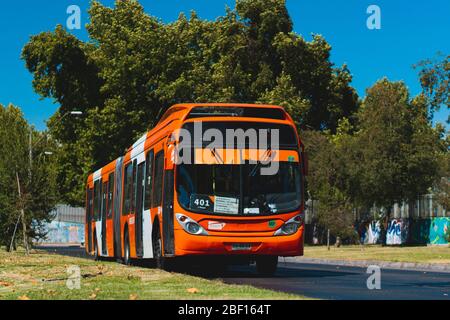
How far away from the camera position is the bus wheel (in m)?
22.0

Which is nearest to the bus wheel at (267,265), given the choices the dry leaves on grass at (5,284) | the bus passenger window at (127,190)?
the bus passenger window at (127,190)

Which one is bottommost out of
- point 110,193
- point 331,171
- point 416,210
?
point 110,193

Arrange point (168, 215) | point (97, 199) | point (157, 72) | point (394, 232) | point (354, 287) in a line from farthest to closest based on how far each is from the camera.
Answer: point (394, 232), point (157, 72), point (97, 199), point (168, 215), point (354, 287)

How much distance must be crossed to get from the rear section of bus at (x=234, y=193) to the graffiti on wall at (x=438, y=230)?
3650cm

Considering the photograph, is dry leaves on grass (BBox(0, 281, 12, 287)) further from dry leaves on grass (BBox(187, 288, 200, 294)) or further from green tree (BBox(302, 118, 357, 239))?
green tree (BBox(302, 118, 357, 239))

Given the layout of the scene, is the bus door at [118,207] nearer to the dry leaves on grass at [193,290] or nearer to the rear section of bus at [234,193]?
the rear section of bus at [234,193]

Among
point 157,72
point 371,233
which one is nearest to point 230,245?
point 157,72

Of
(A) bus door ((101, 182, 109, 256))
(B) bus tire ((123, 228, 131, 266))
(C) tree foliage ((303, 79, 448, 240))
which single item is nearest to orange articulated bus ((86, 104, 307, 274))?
(B) bus tire ((123, 228, 131, 266))

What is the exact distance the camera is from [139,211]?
965 inches

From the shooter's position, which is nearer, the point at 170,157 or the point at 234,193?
the point at 234,193

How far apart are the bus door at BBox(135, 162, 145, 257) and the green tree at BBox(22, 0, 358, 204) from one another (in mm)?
31123

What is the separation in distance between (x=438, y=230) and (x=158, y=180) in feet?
122

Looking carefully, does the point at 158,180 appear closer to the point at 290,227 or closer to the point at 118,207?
the point at 290,227
